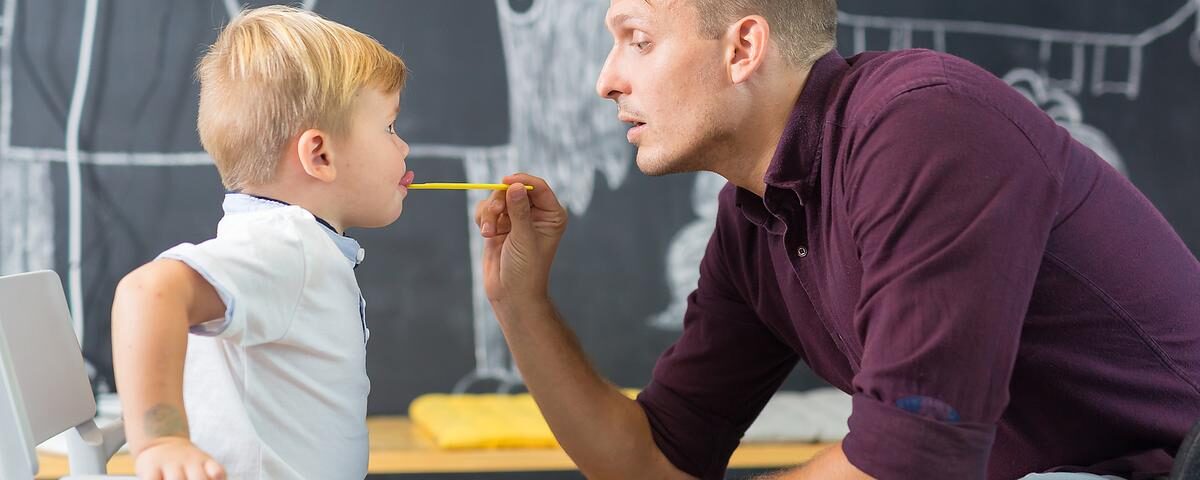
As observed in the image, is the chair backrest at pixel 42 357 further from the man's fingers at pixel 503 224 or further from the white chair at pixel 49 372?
the man's fingers at pixel 503 224

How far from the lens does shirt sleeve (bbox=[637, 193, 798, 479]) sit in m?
1.63

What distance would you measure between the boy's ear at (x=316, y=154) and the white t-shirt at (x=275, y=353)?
6cm

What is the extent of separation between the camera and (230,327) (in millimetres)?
1029

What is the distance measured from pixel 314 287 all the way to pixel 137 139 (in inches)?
58.8

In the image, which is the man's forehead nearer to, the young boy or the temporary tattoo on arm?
the young boy

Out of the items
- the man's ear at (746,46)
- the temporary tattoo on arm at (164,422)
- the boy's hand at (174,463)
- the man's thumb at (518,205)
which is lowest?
the boy's hand at (174,463)

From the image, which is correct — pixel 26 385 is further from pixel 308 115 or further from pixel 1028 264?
pixel 1028 264

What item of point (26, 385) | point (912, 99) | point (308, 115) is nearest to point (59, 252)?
point (26, 385)

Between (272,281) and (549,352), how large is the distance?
22.5 inches

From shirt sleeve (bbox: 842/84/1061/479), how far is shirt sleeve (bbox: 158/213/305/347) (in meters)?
0.54

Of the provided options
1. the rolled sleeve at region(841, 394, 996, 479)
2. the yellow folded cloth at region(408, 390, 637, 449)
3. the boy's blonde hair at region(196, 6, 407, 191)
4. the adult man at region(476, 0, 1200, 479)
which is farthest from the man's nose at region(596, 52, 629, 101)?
the yellow folded cloth at region(408, 390, 637, 449)

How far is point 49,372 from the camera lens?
1338mm

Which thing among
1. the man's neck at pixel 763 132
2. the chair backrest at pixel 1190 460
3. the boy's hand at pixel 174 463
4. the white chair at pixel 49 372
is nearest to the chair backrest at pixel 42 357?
the white chair at pixel 49 372

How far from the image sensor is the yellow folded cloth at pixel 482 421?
217 cm
